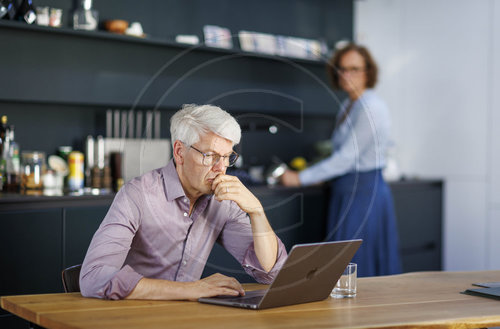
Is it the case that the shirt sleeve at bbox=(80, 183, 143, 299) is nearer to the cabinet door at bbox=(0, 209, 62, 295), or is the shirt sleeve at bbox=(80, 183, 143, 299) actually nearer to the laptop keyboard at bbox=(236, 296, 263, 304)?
the laptop keyboard at bbox=(236, 296, 263, 304)

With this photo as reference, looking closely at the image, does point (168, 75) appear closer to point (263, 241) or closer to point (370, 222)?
point (370, 222)

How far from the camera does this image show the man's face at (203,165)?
1980 millimetres

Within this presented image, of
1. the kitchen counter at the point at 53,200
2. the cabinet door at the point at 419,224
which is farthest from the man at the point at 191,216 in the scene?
the cabinet door at the point at 419,224

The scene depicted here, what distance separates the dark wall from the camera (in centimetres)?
364

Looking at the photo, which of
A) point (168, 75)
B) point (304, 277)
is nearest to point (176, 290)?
point (304, 277)

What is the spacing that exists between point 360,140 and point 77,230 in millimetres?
1511

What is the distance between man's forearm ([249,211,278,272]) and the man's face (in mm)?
162

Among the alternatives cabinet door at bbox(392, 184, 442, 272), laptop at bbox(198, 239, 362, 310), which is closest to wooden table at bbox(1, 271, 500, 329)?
laptop at bbox(198, 239, 362, 310)

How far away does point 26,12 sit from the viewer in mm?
3471

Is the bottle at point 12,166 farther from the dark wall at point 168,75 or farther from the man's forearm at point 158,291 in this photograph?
the man's forearm at point 158,291

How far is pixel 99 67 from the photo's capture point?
12.6 feet

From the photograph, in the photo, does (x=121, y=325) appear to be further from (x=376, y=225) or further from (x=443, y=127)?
(x=443, y=127)

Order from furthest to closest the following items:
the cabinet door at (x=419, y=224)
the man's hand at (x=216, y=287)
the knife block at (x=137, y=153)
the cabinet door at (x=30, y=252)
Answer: the cabinet door at (x=419, y=224), the knife block at (x=137, y=153), the cabinet door at (x=30, y=252), the man's hand at (x=216, y=287)

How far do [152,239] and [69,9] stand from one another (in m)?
2.22
